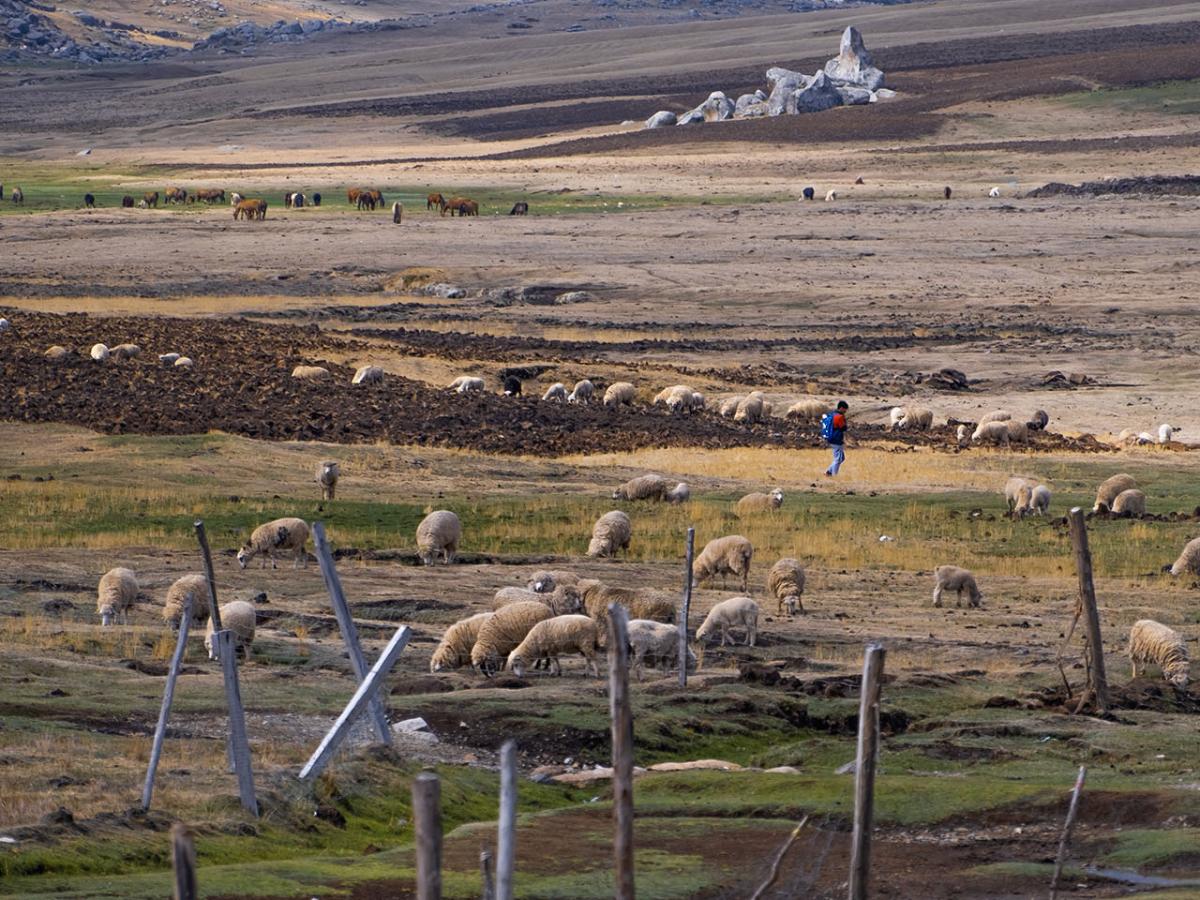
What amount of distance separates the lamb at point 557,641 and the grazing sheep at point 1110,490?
13.5 meters

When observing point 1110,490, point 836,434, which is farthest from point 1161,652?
point 836,434

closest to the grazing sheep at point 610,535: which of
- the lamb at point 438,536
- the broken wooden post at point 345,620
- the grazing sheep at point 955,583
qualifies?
the lamb at point 438,536

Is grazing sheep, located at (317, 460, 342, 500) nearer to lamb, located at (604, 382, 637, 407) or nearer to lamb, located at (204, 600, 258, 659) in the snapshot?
A: lamb, located at (204, 600, 258, 659)

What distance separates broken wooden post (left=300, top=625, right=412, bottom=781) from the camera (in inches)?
492

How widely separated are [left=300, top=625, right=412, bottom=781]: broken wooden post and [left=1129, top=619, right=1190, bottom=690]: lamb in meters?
8.49

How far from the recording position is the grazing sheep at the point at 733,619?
1973cm

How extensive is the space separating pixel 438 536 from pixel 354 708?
1223 centimetres

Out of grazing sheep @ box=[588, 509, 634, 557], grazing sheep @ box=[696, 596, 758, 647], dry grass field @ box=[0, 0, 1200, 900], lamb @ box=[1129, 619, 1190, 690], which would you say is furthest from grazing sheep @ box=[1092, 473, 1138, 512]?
grazing sheep @ box=[696, 596, 758, 647]

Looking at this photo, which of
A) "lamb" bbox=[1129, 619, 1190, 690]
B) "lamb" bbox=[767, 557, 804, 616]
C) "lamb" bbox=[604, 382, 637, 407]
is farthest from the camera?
"lamb" bbox=[604, 382, 637, 407]

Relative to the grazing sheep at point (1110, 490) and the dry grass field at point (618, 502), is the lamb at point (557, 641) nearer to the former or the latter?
the dry grass field at point (618, 502)

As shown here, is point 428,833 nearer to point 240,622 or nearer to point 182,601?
point 240,622

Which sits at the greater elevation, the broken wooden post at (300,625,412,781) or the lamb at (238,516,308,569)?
the broken wooden post at (300,625,412,781)

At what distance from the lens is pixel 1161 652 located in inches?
717

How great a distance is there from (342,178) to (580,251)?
39.5 m
